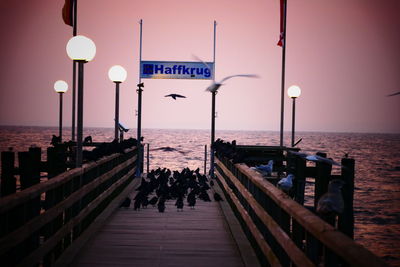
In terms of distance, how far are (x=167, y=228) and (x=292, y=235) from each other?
3713mm

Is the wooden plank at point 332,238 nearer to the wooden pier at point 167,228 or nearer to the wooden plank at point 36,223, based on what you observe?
the wooden pier at point 167,228

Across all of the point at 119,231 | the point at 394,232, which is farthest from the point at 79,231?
the point at 394,232

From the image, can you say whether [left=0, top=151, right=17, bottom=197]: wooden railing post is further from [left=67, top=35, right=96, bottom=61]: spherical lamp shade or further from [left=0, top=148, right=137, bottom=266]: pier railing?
[left=67, top=35, right=96, bottom=61]: spherical lamp shade

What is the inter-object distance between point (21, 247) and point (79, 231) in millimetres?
2475

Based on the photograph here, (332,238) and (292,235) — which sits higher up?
(332,238)

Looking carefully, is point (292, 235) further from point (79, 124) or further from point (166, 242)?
point (79, 124)

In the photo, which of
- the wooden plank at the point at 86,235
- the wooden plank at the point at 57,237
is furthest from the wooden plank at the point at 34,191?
the wooden plank at the point at 86,235

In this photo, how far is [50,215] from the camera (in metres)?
4.60

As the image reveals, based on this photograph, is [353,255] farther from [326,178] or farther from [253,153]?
[253,153]

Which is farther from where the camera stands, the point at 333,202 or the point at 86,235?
the point at 86,235

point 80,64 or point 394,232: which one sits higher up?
point 80,64

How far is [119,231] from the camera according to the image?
22.9ft

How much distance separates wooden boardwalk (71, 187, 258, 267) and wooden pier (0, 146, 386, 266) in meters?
0.01

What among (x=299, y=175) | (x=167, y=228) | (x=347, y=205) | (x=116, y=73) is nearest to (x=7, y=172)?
(x=167, y=228)
